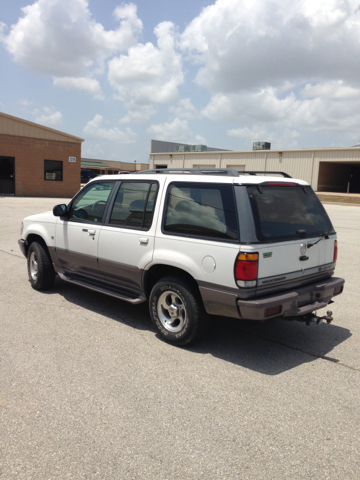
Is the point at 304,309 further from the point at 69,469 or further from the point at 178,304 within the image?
the point at 69,469

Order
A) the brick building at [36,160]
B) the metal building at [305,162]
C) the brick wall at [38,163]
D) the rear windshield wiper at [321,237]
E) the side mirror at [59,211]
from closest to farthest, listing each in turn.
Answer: the rear windshield wiper at [321,237] → the side mirror at [59,211] → the brick building at [36,160] → the brick wall at [38,163] → the metal building at [305,162]

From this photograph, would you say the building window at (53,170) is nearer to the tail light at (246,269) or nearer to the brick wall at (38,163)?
the brick wall at (38,163)

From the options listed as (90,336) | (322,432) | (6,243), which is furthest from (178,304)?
(6,243)

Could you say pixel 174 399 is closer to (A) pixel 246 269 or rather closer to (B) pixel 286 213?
(A) pixel 246 269

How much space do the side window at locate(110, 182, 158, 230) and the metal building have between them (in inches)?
1250

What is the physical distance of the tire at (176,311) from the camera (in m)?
4.24

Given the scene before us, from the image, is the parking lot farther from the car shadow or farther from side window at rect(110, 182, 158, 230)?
side window at rect(110, 182, 158, 230)

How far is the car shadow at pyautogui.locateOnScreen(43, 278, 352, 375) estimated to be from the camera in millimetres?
4233

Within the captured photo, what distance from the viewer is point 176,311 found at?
4457 millimetres

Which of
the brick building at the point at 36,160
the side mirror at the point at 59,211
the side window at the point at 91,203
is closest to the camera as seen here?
the side window at the point at 91,203

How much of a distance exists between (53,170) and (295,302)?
27626 millimetres

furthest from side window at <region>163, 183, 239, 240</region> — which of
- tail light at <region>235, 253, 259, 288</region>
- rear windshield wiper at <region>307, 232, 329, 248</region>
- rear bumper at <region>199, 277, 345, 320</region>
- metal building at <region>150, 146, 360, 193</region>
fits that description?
metal building at <region>150, 146, 360, 193</region>

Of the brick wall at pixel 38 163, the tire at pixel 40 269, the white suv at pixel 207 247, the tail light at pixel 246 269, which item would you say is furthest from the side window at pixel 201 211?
the brick wall at pixel 38 163

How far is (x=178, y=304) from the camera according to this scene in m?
4.47
